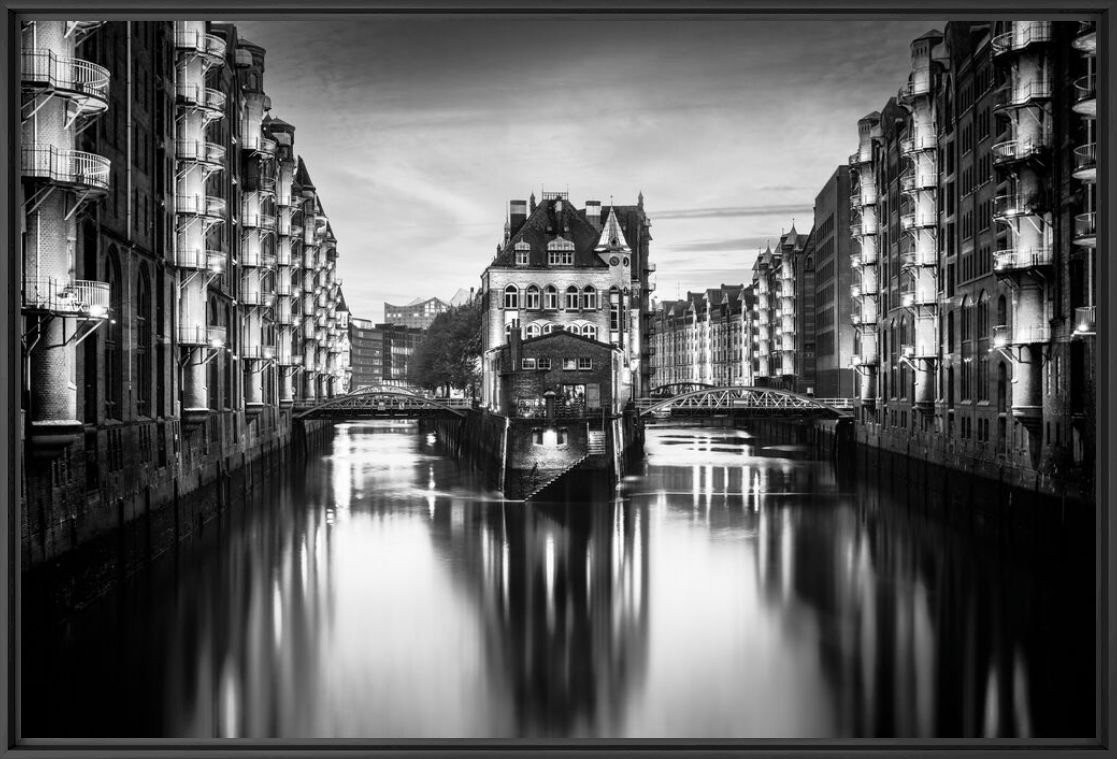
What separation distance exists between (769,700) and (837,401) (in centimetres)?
3384

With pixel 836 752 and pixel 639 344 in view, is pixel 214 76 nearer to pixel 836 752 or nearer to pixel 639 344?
pixel 836 752

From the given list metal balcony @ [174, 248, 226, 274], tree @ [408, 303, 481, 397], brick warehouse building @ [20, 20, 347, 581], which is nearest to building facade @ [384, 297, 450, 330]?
tree @ [408, 303, 481, 397]

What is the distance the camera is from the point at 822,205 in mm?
Result: 60531

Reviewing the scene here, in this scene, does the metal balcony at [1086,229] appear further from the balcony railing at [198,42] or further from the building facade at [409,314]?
the building facade at [409,314]

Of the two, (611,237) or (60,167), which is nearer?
(60,167)

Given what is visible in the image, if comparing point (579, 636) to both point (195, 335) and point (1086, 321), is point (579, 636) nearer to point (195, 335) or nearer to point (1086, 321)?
point (1086, 321)

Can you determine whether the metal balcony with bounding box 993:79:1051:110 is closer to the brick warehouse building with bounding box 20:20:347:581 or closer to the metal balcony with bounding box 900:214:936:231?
the metal balcony with bounding box 900:214:936:231

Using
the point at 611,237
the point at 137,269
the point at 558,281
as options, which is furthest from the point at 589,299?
the point at 137,269

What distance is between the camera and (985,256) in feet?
92.0

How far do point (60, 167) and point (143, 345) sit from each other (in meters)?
7.27

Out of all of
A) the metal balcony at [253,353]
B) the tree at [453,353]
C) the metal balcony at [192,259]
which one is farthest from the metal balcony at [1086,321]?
the tree at [453,353]

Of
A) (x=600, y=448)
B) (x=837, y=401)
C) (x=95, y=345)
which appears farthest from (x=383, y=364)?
(x=95, y=345)

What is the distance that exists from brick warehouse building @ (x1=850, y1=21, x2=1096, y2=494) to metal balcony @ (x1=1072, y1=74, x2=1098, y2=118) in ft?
0.20

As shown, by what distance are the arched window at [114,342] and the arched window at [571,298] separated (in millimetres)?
26214
